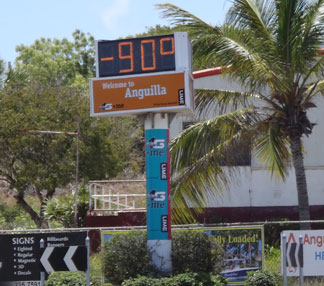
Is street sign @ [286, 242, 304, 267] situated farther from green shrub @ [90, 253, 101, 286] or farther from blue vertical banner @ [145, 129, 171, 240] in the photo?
green shrub @ [90, 253, 101, 286]

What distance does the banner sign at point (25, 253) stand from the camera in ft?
49.8

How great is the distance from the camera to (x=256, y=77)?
55.8 feet

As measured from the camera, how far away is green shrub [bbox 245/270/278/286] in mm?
14453

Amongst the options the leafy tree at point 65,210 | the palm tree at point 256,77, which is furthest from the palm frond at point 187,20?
the leafy tree at point 65,210

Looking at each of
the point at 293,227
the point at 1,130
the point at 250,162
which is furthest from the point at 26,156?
the point at 293,227

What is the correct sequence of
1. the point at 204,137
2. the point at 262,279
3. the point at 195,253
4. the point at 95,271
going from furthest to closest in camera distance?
the point at 204,137, the point at 95,271, the point at 195,253, the point at 262,279

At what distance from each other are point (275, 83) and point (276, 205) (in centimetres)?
735

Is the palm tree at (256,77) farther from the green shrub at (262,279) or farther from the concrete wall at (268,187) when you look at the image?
the concrete wall at (268,187)

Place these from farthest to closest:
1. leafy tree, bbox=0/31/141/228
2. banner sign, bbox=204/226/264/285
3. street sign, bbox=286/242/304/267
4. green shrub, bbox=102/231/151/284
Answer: leafy tree, bbox=0/31/141/228 < banner sign, bbox=204/226/264/285 < green shrub, bbox=102/231/151/284 < street sign, bbox=286/242/304/267

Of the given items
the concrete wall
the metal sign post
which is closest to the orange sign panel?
the metal sign post

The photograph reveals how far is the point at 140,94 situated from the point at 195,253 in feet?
12.3

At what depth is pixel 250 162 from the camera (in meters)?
23.2

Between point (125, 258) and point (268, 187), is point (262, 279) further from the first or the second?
point (268, 187)

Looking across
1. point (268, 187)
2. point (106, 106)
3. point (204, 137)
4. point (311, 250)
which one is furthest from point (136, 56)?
point (268, 187)
